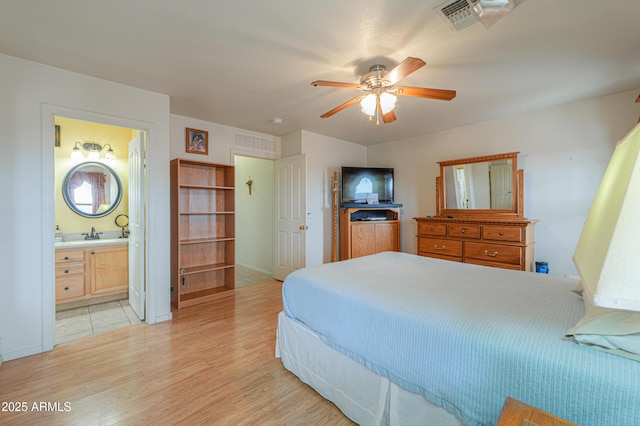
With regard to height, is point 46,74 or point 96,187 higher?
point 46,74

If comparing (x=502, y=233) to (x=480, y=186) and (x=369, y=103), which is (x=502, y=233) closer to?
(x=480, y=186)

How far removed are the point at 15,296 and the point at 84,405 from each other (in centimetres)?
127

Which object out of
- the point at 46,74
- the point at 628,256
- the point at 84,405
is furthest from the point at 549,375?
the point at 46,74

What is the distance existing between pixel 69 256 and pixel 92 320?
0.90 m

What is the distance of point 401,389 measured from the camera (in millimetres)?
1289

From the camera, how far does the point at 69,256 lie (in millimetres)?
3240

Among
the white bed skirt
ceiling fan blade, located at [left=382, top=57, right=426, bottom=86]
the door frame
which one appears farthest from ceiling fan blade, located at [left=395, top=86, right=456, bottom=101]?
the door frame

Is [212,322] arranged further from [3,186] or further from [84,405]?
[3,186]

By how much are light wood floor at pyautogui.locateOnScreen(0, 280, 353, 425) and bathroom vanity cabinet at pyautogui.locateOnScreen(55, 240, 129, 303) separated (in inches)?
45.3

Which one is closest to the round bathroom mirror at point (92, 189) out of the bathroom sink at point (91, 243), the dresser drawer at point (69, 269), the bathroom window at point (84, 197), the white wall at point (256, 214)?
the bathroom window at point (84, 197)

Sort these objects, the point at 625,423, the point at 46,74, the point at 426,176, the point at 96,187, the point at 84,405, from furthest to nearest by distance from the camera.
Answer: the point at 426,176
the point at 96,187
the point at 46,74
the point at 84,405
the point at 625,423

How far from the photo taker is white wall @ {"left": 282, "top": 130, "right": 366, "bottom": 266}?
14.2 ft

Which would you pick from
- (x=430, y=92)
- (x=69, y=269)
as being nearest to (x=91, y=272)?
(x=69, y=269)

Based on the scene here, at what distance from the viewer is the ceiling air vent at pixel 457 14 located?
61.6 inches
